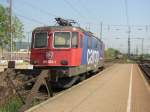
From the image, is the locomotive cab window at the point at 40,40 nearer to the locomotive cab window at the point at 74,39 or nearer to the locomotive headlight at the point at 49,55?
the locomotive headlight at the point at 49,55

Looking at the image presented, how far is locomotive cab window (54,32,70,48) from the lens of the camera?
67.1ft

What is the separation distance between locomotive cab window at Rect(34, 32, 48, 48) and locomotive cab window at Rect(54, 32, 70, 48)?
23.5 inches

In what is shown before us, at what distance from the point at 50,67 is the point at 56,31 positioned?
1.91 m

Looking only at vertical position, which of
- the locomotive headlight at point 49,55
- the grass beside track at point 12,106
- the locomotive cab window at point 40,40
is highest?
the locomotive cab window at point 40,40

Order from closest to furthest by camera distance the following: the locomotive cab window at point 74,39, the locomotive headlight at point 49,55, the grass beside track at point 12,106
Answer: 1. the grass beside track at point 12,106
2. the locomotive headlight at point 49,55
3. the locomotive cab window at point 74,39

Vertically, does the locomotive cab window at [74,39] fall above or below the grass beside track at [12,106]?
above

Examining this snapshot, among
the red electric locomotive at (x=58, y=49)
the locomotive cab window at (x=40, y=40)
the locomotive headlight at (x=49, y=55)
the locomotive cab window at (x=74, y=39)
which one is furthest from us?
the locomotive cab window at (x=40, y=40)

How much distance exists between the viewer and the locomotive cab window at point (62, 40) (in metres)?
20.5

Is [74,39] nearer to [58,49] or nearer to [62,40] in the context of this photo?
[62,40]

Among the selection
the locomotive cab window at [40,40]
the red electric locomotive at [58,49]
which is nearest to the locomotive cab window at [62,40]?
the red electric locomotive at [58,49]

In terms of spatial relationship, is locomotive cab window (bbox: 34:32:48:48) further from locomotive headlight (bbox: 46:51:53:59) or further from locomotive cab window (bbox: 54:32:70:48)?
locomotive cab window (bbox: 54:32:70:48)

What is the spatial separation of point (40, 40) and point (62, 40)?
1239mm

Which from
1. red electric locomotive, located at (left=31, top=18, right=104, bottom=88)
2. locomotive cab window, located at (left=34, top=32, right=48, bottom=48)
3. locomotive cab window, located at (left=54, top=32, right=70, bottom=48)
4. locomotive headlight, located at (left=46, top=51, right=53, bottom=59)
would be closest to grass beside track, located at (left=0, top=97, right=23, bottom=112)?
A: red electric locomotive, located at (left=31, top=18, right=104, bottom=88)

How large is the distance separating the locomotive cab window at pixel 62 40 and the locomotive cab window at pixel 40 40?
0.60 metres
